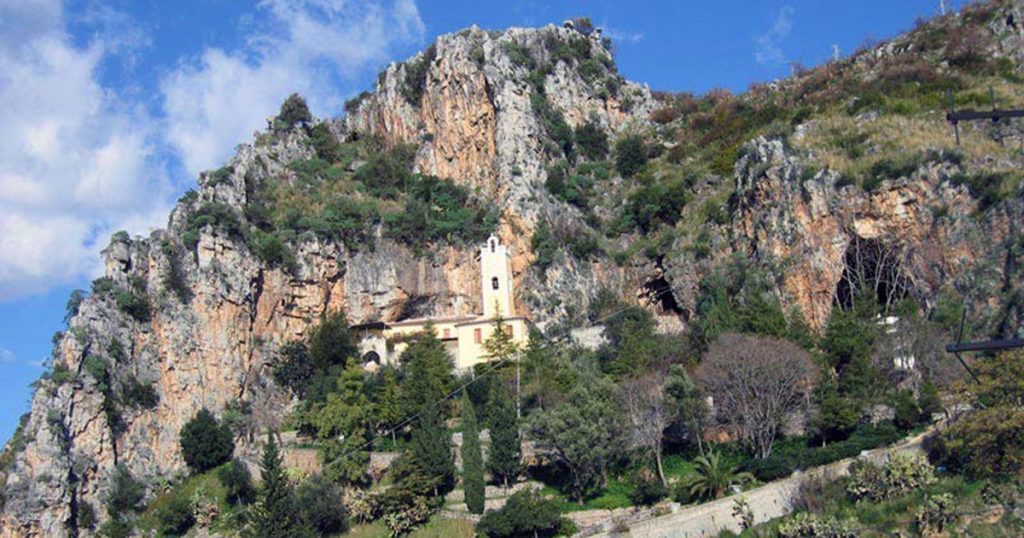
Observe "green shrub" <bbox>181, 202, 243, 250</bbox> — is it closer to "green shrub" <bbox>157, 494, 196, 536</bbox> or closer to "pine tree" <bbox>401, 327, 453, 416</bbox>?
"pine tree" <bbox>401, 327, 453, 416</bbox>

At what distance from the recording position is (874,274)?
4981 cm

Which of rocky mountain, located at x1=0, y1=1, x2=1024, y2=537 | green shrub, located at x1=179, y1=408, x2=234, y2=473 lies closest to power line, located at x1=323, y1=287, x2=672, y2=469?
rocky mountain, located at x1=0, y1=1, x2=1024, y2=537

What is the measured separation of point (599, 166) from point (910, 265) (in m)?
24.5

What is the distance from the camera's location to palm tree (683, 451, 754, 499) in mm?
37375

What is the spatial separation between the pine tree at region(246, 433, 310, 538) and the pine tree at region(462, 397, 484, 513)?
6307mm

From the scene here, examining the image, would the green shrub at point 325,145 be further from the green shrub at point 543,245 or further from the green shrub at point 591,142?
the green shrub at point 543,245

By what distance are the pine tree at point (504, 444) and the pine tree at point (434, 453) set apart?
1.77m

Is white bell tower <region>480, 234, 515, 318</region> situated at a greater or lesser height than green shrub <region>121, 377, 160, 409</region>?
greater

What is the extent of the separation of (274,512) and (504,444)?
9387mm

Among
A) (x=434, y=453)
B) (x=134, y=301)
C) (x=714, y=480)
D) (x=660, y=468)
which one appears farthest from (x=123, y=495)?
(x=714, y=480)

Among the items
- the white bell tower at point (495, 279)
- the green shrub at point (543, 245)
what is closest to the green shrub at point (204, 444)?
the white bell tower at point (495, 279)

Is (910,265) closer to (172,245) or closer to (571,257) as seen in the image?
(571,257)

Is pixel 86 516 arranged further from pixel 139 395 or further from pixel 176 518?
pixel 139 395

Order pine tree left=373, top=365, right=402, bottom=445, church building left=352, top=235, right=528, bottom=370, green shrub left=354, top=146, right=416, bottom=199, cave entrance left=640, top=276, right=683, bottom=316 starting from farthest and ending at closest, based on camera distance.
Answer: green shrub left=354, top=146, right=416, bottom=199 < cave entrance left=640, top=276, right=683, bottom=316 < church building left=352, top=235, right=528, bottom=370 < pine tree left=373, top=365, right=402, bottom=445
